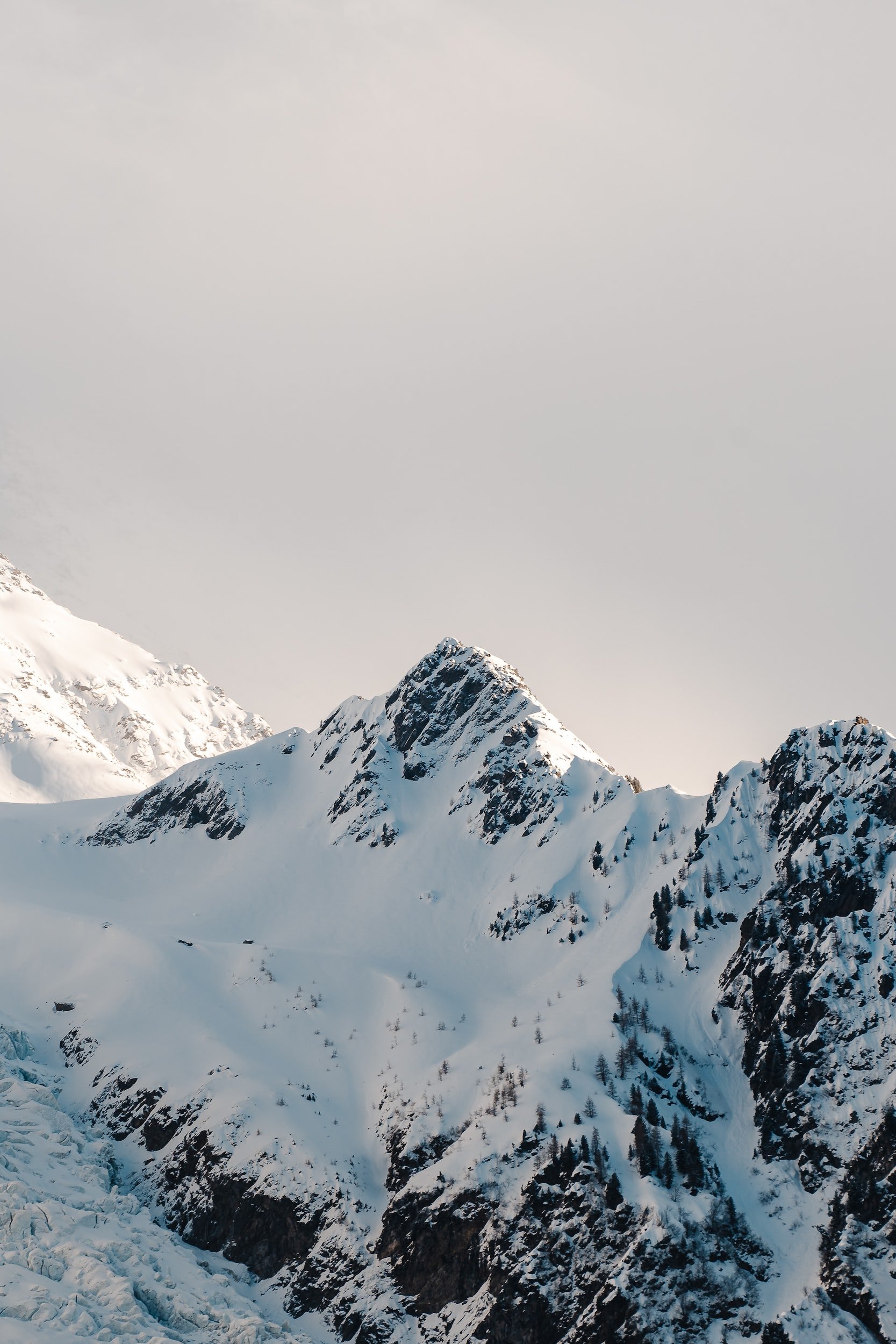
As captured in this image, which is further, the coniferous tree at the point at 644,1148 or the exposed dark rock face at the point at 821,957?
the exposed dark rock face at the point at 821,957

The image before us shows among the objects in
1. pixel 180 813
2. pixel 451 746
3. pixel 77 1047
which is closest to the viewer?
pixel 77 1047

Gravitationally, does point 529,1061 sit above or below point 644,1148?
above

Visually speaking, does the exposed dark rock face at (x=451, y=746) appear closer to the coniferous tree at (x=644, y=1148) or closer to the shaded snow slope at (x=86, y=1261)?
the coniferous tree at (x=644, y=1148)

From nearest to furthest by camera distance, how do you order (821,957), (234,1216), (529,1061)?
(234,1216) < (821,957) < (529,1061)

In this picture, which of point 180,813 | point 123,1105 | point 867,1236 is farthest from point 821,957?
point 180,813

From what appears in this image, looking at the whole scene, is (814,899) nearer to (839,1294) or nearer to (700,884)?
(700,884)

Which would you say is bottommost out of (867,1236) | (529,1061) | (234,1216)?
(234,1216)

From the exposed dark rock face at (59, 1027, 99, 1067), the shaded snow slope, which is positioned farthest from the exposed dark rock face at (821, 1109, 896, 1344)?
the exposed dark rock face at (59, 1027, 99, 1067)

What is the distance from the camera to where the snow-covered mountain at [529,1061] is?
2493 inches

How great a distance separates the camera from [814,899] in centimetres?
8044

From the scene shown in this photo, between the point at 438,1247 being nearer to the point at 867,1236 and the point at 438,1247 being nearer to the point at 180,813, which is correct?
the point at 867,1236

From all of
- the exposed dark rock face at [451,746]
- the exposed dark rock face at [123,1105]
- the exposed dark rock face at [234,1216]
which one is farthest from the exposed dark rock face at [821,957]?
the exposed dark rock face at [123,1105]

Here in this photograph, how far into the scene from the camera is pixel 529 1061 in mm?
77625

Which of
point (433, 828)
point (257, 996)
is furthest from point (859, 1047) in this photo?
point (433, 828)
